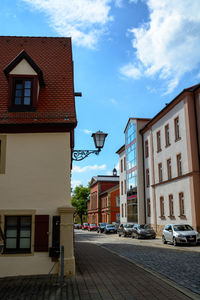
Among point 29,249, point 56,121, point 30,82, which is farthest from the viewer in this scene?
point 30,82

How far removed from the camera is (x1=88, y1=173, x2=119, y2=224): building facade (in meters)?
65.1

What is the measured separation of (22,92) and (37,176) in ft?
11.1

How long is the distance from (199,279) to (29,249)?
17.1 feet

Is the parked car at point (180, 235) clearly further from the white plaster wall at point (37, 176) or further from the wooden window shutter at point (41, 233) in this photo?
the wooden window shutter at point (41, 233)

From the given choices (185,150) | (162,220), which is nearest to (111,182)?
(162,220)

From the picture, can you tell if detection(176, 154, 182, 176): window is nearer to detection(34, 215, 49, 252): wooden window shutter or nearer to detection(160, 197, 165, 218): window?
detection(160, 197, 165, 218): window

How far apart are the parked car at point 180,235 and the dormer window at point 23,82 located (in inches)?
568

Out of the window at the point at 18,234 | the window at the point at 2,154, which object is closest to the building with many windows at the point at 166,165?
the window at the point at 18,234

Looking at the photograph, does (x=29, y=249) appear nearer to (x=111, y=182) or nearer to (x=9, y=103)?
(x=9, y=103)

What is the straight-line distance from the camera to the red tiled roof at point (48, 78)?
440 inches

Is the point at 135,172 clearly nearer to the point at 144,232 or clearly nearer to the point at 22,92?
the point at 144,232

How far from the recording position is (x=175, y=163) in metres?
29.0

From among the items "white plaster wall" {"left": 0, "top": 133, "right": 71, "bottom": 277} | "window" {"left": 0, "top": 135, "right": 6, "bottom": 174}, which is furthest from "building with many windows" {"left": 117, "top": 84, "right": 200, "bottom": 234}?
"window" {"left": 0, "top": 135, "right": 6, "bottom": 174}

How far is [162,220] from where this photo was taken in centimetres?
3166
